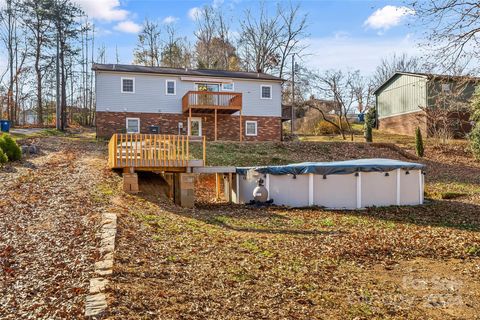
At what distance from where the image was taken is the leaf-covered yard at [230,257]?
180 inches

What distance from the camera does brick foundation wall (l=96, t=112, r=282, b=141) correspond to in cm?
2456

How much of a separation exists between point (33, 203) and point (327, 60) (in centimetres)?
3392

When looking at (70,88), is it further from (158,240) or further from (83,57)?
(158,240)

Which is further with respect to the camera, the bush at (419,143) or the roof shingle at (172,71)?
the roof shingle at (172,71)

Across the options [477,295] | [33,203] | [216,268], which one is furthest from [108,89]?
[477,295]


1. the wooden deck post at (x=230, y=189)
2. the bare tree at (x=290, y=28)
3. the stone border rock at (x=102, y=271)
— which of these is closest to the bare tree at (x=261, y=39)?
the bare tree at (x=290, y=28)

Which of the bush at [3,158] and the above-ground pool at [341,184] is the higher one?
the bush at [3,158]

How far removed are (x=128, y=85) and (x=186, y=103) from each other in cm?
373

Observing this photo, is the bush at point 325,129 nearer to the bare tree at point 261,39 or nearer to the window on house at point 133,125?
the bare tree at point 261,39

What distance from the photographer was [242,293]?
498cm

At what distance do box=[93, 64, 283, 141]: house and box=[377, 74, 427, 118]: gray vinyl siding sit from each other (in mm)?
10391

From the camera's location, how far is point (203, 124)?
26.4m

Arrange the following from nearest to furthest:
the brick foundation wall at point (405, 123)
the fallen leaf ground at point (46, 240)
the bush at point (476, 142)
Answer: the fallen leaf ground at point (46, 240)
the bush at point (476, 142)
the brick foundation wall at point (405, 123)

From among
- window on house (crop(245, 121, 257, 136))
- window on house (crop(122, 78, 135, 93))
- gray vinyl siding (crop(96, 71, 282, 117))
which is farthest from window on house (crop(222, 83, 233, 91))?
window on house (crop(122, 78, 135, 93))
